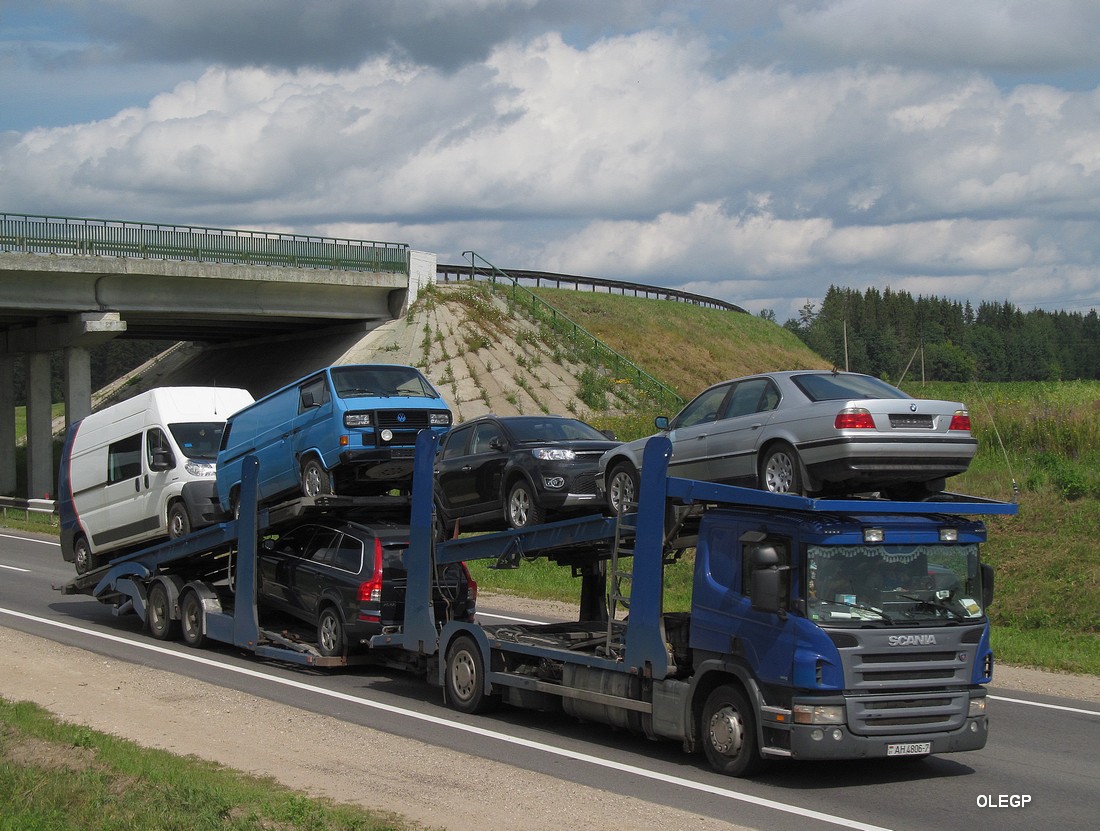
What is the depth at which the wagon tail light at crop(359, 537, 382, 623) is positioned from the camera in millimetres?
13750

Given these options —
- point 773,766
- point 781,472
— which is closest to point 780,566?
point 781,472

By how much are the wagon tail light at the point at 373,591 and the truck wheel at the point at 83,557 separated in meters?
7.64

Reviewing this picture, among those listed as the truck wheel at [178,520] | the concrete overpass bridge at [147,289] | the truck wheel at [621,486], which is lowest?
the truck wheel at [178,520]

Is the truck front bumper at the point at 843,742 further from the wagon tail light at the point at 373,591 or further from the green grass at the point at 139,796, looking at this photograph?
the wagon tail light at the point at 373,591

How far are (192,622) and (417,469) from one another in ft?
16.6

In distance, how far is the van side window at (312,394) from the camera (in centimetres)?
1529

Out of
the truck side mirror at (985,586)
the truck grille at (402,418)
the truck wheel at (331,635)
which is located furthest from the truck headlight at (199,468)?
the truck side mirror at (985,586)

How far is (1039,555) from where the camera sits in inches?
787

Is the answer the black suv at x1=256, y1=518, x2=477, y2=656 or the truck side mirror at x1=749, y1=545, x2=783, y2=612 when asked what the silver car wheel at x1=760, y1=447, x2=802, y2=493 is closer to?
the truck side mirror at x1=749, y1=545, x2=783, y2=612

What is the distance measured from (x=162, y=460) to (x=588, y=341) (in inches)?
1230

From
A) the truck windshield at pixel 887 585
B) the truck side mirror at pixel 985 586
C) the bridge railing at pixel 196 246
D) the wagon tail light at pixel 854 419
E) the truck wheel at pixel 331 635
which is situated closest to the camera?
the truck windshield at pixel 887 585

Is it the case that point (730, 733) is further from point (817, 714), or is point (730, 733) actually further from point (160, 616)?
point (160, 616)

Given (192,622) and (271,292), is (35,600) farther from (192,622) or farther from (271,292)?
(271,292)

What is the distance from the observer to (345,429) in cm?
1469
